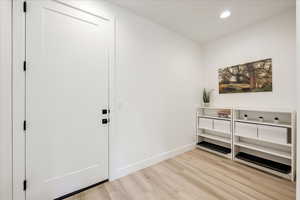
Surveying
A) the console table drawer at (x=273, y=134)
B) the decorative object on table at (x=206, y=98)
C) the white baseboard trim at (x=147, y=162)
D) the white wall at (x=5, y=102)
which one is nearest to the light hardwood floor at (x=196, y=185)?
the white baseboard trim at (x=147, y=162)

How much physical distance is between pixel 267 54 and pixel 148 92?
7.50 feet

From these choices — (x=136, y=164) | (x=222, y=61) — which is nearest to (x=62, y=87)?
(x=136, y=164)

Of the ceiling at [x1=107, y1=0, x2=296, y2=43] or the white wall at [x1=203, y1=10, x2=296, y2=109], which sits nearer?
the ceiling at [x1=107, y1=0, x2=296, y2=43]

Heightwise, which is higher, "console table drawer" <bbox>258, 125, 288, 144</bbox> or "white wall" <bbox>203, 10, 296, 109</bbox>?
"white wall" <bbox>203, 10, 296, 109</bbox>

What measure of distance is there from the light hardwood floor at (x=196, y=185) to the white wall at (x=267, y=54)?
1.27 meters

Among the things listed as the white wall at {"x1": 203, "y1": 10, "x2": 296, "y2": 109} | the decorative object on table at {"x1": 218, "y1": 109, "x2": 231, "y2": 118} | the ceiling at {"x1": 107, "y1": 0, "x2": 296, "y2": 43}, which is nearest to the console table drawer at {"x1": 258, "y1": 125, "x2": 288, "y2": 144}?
the white wall at {"x1": 203, "y1": 10, "x2": 296, "y2": 109}

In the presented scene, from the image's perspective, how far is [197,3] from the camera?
75.6 inches

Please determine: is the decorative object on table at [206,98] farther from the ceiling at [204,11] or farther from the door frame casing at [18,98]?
the door frame casing at [18,98]

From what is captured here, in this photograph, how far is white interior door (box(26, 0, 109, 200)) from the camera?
137 centimetres

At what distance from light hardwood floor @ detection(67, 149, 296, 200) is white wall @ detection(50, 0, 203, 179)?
26 cm

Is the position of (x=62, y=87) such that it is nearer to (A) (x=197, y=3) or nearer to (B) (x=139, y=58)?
(B) (x=139, y=58)

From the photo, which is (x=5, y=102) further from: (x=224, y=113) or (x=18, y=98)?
(x=224, y=113)

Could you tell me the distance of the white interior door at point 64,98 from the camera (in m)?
1.37

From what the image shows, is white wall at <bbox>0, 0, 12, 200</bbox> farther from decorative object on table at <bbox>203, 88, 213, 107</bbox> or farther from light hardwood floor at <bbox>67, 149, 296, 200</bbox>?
decorative object on table at <bbox>203, 88, 213, 107</bbox>
